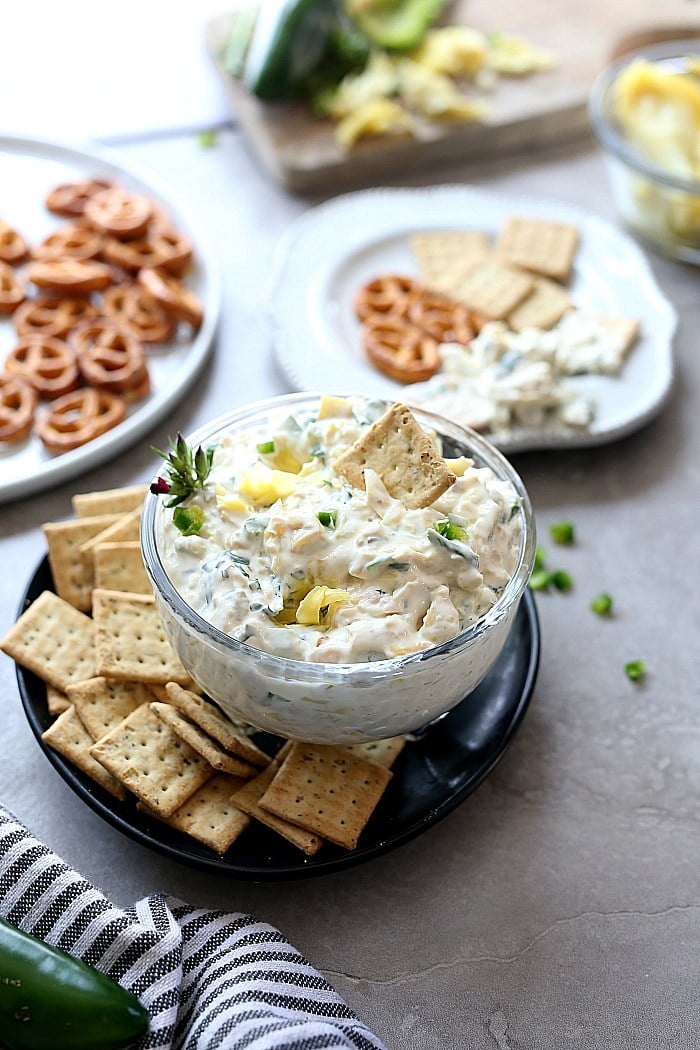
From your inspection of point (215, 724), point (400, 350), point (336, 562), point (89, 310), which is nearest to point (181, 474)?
point (336, 562)

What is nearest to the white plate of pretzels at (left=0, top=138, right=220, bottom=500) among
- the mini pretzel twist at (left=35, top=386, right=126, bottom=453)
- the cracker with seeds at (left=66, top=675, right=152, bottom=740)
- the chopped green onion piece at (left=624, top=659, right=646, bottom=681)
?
the mini pretzel twist at (left=35, top=386, right=126, bottom=453)

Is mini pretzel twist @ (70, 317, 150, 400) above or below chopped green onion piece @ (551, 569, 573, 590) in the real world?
above

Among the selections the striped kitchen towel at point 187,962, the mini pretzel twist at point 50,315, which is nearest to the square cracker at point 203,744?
the striped kitchen towel at point 187,962

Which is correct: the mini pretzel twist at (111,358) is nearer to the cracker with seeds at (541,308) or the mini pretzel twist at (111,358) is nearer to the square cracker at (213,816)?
the cracker with seeds at (541,308)

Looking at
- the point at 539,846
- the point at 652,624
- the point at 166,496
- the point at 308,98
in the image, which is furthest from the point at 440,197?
the point at 539,846

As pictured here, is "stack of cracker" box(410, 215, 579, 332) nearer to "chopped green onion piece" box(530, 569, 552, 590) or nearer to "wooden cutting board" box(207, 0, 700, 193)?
"wooden cutting board" box(207, 0, 700, 193)

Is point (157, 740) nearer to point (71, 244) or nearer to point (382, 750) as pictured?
point (382, 750)
